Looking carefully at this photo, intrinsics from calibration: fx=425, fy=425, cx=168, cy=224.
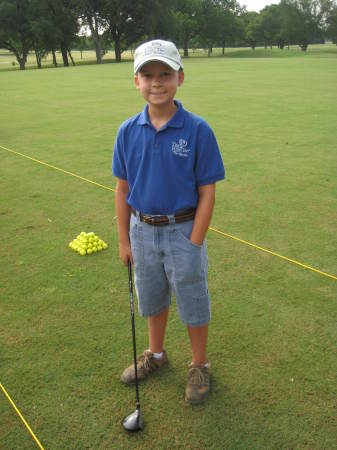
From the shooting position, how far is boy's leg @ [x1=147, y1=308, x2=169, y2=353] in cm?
306

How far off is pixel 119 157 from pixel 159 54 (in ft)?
2.19

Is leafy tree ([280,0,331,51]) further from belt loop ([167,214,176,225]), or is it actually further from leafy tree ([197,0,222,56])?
belt loop ([167,214,176,225])

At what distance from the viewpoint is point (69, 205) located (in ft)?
20.6

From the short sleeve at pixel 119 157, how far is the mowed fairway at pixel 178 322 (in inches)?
58.3

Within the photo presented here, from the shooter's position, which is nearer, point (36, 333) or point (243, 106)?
point (36, 333)

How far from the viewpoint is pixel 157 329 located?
3.11m

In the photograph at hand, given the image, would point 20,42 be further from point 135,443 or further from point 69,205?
point 135,443

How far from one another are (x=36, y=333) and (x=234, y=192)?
402cm

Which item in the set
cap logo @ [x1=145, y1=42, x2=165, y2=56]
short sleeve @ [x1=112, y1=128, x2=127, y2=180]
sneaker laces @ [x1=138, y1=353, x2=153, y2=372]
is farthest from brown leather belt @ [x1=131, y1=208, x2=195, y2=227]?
sneaker laces @ [x1=138, y1=353, x2=153, y2=372]

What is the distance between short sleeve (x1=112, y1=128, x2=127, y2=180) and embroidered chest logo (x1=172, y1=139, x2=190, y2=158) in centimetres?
37

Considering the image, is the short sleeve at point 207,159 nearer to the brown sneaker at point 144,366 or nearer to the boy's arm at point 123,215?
the boy's arm at point 123,215

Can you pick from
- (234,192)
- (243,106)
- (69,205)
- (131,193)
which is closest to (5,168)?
(69,205)

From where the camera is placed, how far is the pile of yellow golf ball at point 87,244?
479cm

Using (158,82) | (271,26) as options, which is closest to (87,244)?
(158,82)
